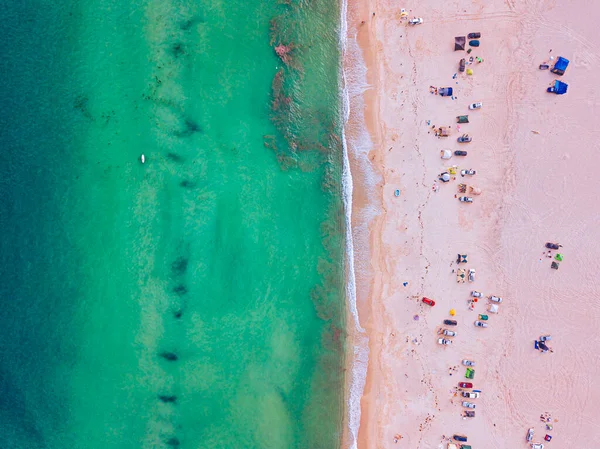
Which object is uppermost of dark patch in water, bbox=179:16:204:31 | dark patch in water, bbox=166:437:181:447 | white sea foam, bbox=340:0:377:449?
dark patch in water, bbox=179:16:204:31

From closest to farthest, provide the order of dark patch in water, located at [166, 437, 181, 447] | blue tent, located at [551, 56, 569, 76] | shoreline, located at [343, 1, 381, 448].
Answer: blue tent, located at [551, 56, 569, 76], dark patch in water, located at [166, 437, 181, 447], shoreline, located at [343, 1, 381, 448]

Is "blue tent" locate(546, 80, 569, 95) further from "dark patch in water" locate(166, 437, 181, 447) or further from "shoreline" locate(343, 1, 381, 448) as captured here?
"dark patch in water" locate(166, 437, 181, 447)

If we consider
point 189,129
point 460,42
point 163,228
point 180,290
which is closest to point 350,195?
point 189,129

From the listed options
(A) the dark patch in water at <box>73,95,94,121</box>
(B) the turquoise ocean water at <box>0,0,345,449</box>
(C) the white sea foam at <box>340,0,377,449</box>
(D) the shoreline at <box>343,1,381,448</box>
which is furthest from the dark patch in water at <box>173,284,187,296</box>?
(A) the dark patch in water at <box>73,95,94,121</box>

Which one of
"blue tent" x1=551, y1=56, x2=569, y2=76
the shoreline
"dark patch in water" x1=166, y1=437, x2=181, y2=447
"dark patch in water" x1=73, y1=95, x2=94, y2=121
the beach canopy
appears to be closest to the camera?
"blue tent" x1=551, y1=56, x2=569, y2=76

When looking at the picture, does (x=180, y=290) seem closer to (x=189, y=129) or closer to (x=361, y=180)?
(x=189, y=129)

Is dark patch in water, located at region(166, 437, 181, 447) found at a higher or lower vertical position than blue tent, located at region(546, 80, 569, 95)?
lower

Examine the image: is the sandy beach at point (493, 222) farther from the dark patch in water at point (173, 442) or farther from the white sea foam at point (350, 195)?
the dark patch in water at point (173, 442)

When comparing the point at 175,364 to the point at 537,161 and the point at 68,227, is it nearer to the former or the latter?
the point at 68,227
